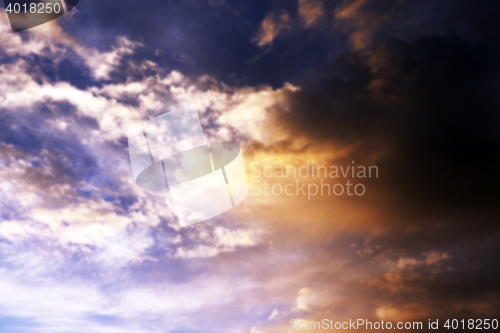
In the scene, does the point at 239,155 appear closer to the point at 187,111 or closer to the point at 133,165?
the point at 187,111

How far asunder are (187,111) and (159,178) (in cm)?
734

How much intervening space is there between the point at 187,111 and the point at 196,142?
310cm

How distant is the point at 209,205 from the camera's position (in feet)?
139

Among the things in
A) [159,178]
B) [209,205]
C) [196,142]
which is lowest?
[209,205]

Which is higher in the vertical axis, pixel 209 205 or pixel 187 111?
pixel 187 111

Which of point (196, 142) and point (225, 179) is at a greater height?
point (196, 142)

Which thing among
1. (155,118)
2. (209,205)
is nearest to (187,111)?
(155,118)

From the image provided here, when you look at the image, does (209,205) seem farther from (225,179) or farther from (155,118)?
(155,118)

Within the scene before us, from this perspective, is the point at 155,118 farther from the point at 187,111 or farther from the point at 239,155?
the point at 239,155

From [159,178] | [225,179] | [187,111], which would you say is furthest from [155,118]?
[225,179]

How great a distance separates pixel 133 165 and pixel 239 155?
9979mm

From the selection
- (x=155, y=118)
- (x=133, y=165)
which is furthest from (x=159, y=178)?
(x=155, y=118)

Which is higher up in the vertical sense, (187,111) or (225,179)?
(187,111)

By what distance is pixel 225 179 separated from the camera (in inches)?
1650
